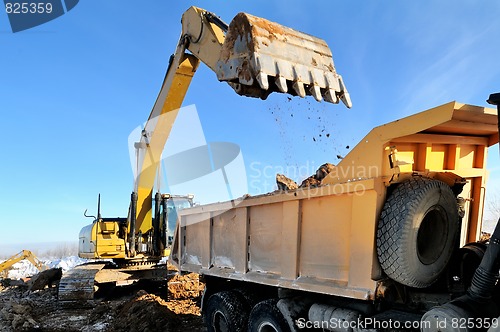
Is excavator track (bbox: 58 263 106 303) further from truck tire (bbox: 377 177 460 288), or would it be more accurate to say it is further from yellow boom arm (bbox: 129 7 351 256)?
truck tire (bbox: 377 177 460 288)

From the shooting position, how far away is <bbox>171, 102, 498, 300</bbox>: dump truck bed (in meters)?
3.68

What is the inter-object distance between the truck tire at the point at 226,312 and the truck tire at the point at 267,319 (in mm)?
429

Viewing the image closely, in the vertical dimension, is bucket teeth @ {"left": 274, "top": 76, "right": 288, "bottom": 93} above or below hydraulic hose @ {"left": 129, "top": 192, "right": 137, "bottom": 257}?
above

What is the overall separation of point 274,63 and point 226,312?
3430 millimetres

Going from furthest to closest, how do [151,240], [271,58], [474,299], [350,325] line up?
[151,240] → [271,58] → [350,325] → [474,299]

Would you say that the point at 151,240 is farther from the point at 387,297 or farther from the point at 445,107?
the point at 445,107

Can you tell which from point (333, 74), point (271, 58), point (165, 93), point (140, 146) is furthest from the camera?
point (140, 146)

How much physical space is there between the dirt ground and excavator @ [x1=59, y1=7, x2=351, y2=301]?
56 centimetres

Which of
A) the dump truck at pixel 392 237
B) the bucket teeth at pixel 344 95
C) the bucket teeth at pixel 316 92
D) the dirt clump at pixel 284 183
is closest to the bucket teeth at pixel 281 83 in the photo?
the bucket teeth at pixel 316 92

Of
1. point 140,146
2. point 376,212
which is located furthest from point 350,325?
point 140,146

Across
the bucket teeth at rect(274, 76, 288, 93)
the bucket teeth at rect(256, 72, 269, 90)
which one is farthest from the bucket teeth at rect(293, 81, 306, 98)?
the bucket teeth at rect(256, 72, 269, 90)

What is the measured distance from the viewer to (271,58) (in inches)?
182

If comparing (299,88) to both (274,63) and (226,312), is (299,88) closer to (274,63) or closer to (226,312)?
(274,63)

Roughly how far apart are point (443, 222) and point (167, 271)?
9859 mm
